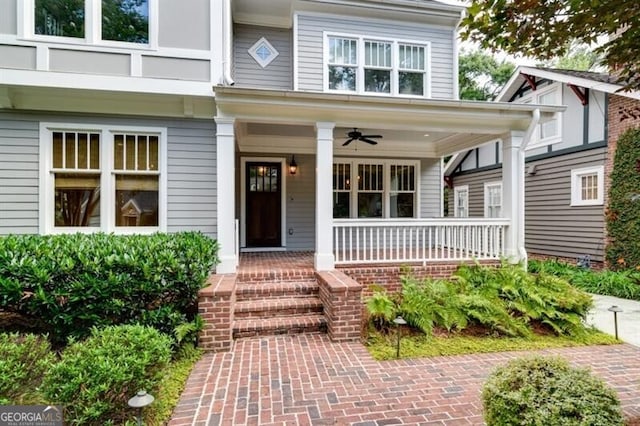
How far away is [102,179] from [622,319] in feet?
29.2

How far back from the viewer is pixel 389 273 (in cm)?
605

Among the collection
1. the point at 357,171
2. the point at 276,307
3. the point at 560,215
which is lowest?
the point at 276,307

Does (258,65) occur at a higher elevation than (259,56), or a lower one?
lower

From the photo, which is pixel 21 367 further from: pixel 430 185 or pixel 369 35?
pixel 430 185

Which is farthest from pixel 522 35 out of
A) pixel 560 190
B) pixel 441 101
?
pixel 560 190

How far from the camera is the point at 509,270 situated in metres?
5.70

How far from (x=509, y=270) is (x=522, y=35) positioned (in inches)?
165

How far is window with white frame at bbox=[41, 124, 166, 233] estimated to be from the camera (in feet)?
17.5

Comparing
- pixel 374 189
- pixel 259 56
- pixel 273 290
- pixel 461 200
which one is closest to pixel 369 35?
pixel 259 56

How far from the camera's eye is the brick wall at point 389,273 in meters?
5.94

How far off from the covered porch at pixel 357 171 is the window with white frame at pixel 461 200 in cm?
591

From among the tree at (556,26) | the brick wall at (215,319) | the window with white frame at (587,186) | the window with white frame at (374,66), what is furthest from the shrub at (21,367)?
the window with white frame at (587,186)

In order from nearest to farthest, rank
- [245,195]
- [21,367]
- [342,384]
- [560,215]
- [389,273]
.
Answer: [21,367] → [342,384] → [389,273] → [245,195] → [560,215]
